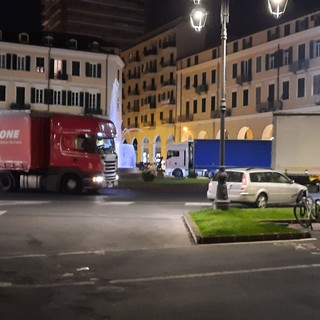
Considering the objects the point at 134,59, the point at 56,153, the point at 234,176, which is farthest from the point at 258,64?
the point at 234,176

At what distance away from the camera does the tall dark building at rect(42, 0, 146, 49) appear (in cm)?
12412

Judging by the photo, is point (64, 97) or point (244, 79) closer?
point (244, 79)

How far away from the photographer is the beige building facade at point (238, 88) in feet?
176

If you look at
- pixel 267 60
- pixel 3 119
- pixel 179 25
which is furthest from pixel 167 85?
pixel 3 119

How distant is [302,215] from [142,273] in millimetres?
8349

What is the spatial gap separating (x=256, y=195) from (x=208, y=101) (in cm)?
4862

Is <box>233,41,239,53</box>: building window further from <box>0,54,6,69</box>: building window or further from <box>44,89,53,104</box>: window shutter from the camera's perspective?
<box>0,54,6,69</box>: building window

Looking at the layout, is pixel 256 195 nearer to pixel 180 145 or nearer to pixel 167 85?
pixel 180 145

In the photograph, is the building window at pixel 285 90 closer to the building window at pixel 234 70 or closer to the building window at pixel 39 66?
the building window at pixel 234 70

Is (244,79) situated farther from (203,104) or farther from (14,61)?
(14,61)

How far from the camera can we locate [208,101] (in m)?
69.3

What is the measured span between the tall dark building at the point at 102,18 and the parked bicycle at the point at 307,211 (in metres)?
107

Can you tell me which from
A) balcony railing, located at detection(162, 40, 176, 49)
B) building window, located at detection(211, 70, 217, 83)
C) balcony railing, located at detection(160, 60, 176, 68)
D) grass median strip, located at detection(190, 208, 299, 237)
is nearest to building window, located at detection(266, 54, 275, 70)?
building window, located at detection(211, 70, 217, 83)

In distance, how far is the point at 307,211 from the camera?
54.9ft
